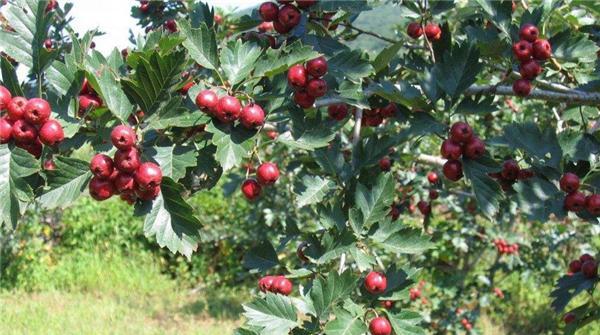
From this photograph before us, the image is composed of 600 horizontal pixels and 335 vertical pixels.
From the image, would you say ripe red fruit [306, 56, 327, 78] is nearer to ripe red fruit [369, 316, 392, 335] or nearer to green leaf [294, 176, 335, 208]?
green leaf [294, 176, 335, 208]

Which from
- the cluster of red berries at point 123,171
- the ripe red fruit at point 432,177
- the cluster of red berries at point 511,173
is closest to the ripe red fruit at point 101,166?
the cluster of red berries at point 123,171

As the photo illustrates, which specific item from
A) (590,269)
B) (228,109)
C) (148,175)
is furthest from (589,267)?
(148,175)

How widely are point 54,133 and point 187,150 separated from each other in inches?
11.1

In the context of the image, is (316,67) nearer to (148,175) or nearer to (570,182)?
(148,175)

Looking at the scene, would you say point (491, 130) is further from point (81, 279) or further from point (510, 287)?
point (81, 279)

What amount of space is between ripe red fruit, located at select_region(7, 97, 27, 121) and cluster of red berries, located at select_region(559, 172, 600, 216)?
1.37m

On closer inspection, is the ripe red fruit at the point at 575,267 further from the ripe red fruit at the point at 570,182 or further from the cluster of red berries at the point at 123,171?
the cluster of red berries at the point at 123,171

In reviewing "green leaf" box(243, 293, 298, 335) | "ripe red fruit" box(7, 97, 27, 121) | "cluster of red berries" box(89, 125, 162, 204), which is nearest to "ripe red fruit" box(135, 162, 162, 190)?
"cluster of red berries" box(89, 125, 162, 204)

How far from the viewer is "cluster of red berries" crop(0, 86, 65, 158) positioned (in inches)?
49.1

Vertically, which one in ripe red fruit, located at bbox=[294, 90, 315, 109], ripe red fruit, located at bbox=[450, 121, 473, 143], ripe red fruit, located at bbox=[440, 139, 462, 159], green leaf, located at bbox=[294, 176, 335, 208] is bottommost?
green leaf, located at bbox=[294, 176, 335, 208]

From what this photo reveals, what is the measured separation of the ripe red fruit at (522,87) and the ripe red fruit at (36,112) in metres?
1.25

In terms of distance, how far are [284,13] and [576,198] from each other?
0.92 metres

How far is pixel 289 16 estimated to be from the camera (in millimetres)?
1587

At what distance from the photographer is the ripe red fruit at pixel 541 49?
1.73m
